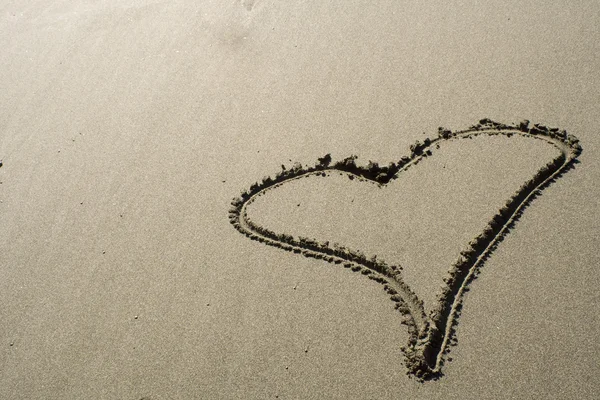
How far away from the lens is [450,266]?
237cm

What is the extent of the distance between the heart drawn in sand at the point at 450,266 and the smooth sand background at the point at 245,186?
0.18 feet

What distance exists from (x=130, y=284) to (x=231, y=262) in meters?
0.52

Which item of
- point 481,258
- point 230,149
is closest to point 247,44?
point 230,149

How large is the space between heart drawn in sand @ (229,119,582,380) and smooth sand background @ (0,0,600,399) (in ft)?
0.18

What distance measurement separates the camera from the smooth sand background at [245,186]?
2164mm

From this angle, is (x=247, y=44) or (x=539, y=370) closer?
(x=539, y=370)

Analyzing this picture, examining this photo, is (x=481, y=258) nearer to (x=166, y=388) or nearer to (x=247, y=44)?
(x=166, y=388)

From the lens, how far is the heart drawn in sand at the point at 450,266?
2141 mm

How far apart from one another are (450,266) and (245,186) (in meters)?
1.18

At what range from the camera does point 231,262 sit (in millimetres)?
2543

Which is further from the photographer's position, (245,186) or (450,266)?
(245,186)

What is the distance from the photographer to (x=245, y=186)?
283 centimetres

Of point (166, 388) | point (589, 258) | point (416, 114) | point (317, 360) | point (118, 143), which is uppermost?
point (416, 114)

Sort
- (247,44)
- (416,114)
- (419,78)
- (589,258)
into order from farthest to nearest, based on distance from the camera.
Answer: (247,44) → (419,78) → (416,114) → (589,258)
